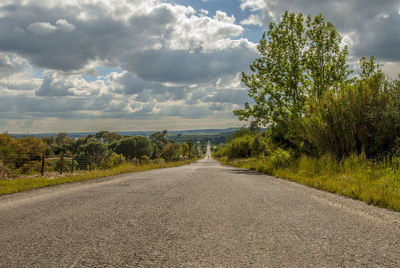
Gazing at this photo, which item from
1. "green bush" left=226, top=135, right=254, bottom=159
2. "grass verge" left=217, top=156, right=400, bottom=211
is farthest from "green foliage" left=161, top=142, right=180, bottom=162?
"grass verge" left=217, top=156, right=400, bottom=211

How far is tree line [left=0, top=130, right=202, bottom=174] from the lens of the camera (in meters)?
21.0

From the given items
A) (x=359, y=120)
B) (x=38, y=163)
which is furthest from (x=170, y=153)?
(x=359, y=120)

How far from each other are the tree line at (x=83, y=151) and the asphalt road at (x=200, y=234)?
12.2 m

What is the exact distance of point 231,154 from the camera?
66812 millimetres

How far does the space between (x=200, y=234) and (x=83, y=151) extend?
77.0 meters

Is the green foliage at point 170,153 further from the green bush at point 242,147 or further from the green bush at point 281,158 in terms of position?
the green bush at point 281,158

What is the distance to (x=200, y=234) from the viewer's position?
429 centimetres

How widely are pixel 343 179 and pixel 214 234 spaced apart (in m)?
7.49

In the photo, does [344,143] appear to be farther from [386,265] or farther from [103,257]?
[103,257]

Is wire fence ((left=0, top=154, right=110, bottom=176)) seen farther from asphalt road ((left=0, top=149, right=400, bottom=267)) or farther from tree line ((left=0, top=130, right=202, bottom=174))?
asphalt road ((left=0, top=149, right=400, bottom=267))

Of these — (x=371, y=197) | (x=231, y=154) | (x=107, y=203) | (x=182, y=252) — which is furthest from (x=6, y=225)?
(x=231, y=154)

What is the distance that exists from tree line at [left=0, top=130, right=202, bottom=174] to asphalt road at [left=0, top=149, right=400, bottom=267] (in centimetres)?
1217

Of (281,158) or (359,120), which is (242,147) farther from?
(359,120)

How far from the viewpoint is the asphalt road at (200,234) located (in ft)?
10.9
